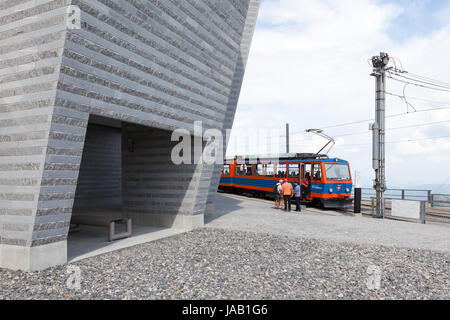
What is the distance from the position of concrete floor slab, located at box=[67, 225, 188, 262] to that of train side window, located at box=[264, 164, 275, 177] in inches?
453

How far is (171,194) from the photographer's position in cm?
1038

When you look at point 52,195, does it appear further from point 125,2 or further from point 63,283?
point 125,2

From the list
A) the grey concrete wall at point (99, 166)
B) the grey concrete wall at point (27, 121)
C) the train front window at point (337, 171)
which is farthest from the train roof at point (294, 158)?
the grey concrete wall at point (27, 121)

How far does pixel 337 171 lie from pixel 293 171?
2.49 metres

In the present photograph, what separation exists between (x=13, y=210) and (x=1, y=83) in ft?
7.52

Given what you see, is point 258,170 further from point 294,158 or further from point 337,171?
point 337,171

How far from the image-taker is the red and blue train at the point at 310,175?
17.2 m

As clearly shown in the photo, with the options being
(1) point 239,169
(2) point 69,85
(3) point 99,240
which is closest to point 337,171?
(1) point 239,169

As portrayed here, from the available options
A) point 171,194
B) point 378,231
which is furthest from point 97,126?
point 378,231

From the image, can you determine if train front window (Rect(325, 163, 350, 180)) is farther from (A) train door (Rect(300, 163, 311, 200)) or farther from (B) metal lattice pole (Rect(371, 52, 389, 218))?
(B) metal lattice pole (Rect(371, 52, 389, 218))

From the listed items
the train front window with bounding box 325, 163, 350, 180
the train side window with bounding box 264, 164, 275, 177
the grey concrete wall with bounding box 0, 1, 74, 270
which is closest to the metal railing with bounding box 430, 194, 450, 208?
the train front window with bounding box 325, 163, 350, 180

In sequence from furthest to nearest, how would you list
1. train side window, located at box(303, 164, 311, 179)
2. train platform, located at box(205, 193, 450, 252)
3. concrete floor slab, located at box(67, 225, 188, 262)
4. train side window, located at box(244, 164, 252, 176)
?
train side window, located at box(244, 164, 252, 176)
train side window, located at box(303, 164, 311, 179)
train platform, located at box(205, 193, 450, 252)
concrete floor slab, located at box(67, 225, 188, 262)

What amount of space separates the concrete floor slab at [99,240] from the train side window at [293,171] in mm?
10196

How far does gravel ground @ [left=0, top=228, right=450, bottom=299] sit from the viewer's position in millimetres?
5012
